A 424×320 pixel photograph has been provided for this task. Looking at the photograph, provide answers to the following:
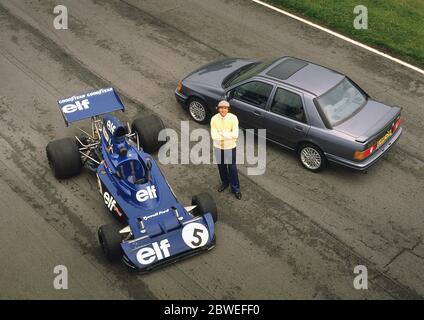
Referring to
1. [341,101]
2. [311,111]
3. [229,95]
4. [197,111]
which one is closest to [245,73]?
[229,95]

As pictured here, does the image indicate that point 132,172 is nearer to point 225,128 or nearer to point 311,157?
point 225,128

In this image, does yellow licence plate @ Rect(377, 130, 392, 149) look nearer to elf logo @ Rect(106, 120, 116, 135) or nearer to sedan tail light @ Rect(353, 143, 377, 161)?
sedan tail light @ Rect(353, 143, 377, 161)

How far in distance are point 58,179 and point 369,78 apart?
26.0 ft

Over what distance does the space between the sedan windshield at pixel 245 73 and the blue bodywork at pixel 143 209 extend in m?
2.71

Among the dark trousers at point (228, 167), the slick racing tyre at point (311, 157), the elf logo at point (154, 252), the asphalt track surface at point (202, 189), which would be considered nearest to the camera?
the elf logo at point (154, 252)

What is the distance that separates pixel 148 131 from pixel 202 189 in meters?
Answer: 1.68

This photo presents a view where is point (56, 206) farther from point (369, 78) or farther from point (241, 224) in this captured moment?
point (369, 78)

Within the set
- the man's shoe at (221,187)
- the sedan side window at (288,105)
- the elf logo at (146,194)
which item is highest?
the sedan side window at (288,105)

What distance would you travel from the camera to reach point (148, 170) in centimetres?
1030

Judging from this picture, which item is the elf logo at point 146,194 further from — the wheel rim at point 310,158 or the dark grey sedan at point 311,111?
the wheel rim at point 310,158

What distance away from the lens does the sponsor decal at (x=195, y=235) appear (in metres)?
9.52

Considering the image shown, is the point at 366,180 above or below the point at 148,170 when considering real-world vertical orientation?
below

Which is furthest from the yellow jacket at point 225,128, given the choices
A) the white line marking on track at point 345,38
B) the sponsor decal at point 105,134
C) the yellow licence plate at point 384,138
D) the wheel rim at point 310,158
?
the white line marking on track at point 345,38
